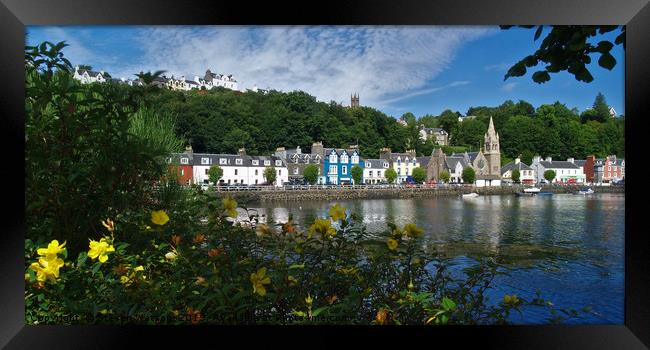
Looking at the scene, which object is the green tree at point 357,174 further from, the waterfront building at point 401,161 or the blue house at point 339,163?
the waterfront building at point 401,161

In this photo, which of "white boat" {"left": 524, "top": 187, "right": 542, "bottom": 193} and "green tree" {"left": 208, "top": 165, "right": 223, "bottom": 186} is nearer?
"green tree" {"left": 208, "top": 165, "right": 223, "bottom": 186}

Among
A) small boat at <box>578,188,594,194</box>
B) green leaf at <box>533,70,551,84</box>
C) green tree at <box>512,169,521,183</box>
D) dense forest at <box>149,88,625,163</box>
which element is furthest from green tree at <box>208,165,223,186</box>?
small boat at <box>578,188,594,194</box>

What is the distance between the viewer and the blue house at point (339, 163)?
10.2 ft

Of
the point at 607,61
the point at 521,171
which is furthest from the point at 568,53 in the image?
the point at 521,171

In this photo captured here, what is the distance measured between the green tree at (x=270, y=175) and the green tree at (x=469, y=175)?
1758 millimetres

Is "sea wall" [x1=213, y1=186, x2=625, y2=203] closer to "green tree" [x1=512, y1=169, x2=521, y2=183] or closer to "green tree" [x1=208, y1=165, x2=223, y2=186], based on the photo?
"green tree" [x1=208, y1=165, x2=223, y2=186]

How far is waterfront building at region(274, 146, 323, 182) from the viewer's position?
9.50 feet

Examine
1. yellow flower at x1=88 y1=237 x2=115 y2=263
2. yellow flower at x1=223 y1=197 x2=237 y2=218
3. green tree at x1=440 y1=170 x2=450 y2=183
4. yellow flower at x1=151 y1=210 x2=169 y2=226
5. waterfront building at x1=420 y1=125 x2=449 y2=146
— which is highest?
waterfront building at x1=420 y1=125 x2=449 y2=146

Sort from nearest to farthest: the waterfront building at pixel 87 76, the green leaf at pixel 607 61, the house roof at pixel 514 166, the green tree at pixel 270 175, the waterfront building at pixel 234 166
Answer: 1. the green leaf at pixel 607 61
2. the waterfront building at pixel 87 76
3. the waterfront building at pixel 234 166
4. the green tree at pixel 270 175
5. the house roof at pixel 514 166

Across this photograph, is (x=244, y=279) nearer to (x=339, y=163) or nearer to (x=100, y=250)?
(x=100, y=250)

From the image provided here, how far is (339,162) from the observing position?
123 inches

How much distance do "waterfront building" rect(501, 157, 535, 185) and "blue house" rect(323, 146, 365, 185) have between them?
1.29m

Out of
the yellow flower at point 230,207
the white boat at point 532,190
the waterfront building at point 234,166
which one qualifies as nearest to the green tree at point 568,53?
the yellow flower at point 230,207
